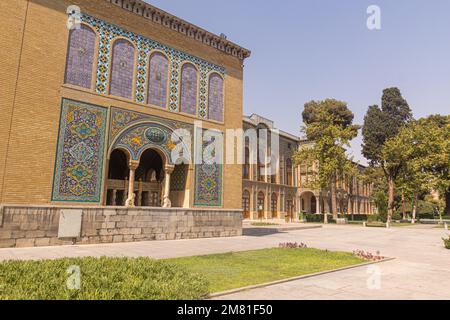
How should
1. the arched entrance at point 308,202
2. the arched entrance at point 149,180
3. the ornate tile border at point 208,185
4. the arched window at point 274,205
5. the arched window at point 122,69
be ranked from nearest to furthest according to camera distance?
the arched window at point 122,69, the ornate tile border at point 208,185, the arched entrance at point 149,180, the arched window at point 274,205, the arched entrance at point 308,202

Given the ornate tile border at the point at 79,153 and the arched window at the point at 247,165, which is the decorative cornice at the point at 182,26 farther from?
the arched window at the point at 247,165

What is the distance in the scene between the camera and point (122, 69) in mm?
13945

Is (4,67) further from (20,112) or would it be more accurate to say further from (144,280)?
(144,280)

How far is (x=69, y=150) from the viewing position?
39.2 ft

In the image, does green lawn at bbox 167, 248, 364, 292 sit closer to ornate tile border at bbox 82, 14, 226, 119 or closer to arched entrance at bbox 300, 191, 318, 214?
ornate tile border at bbox 82, 14, 226, 119

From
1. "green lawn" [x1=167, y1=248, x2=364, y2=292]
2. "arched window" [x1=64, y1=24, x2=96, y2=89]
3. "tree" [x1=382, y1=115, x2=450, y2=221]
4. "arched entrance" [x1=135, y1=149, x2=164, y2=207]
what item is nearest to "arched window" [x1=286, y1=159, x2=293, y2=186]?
"tree" [x1=382, y1=115, x2=450, y2=221]

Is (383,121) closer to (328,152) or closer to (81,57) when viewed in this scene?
(328,152)

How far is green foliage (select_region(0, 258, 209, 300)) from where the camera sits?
461cm

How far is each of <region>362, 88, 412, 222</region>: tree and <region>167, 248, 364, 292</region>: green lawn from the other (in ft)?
110

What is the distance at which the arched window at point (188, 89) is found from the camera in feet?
52.3

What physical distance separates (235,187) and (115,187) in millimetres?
6213

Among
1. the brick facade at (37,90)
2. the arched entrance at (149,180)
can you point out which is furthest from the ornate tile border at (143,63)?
the arched entrance at (149,180)

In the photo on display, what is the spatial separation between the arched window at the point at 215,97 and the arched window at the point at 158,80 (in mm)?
2708

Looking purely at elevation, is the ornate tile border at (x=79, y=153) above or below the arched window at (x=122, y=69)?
below
